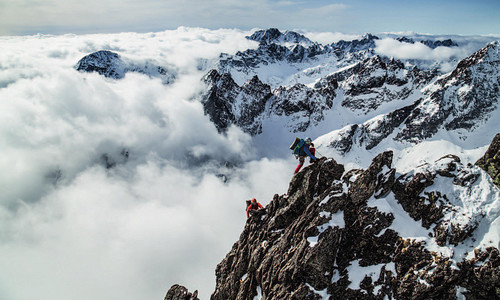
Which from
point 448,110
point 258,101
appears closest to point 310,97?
point 258,101

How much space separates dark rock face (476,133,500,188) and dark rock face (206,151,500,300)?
1822mm

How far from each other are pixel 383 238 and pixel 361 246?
1.98 meters

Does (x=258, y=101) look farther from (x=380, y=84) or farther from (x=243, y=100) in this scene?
(x=380, y=84)

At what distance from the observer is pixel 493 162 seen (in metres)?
19.8

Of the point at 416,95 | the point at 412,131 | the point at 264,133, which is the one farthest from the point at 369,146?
the point at 264,133

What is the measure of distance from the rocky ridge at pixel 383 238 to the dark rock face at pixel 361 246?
67mm

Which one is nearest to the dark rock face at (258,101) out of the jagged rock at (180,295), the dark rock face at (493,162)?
the jagged rock at (180,295)

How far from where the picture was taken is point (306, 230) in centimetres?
2192

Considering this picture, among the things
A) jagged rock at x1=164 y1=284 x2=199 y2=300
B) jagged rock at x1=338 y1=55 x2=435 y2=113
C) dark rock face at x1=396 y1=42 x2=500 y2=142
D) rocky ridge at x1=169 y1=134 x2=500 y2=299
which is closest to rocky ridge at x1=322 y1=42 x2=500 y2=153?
dark rock face at x1=396 y1=42 x2=500 y2=142

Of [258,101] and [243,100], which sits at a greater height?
[243,100]

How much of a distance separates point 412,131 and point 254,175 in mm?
96793

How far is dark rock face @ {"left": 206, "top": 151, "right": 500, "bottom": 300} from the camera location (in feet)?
53.1

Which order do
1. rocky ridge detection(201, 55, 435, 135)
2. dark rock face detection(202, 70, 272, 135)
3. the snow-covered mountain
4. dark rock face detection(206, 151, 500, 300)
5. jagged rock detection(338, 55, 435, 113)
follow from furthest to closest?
dark rock face detection(202, 70, 272, 135)
rocky ridge detection(201, 55, 435, 135)
jagged rock detection(338, 55, 435, 113)
the snow-covered mountain
dark rock face detection(206, 151, 500, 300)

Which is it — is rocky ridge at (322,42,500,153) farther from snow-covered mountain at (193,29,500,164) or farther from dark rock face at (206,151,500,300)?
dark rock face at (206,151,500,300)
